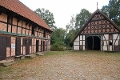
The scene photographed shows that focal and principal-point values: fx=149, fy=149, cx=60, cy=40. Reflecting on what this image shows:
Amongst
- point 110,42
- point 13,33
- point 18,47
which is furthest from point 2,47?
point 110,42

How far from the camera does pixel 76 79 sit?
6.43 m

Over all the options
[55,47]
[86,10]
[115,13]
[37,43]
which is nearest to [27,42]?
[37,43]

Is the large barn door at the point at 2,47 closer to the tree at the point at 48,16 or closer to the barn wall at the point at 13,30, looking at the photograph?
the barn wall at the point at 13,30

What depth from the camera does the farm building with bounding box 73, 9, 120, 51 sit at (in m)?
23.6

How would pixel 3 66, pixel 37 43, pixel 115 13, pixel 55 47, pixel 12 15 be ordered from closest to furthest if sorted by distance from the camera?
pixel 3 66 → pixel 12 15 → pixel 37 43 → pixel 55 47 → pixel 115 13

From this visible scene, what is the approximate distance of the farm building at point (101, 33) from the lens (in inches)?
930

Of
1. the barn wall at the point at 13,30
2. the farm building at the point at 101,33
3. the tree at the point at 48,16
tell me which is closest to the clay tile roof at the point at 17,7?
the barn wall at the point at 13,30

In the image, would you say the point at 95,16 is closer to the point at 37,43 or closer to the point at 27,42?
the point at 37,43

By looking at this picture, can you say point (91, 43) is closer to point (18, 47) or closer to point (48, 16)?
point (18, 47)

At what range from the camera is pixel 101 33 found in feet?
80.8

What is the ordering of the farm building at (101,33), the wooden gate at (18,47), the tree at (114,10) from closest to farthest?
the wooden gate at (18,47) < the farm building at (101,33) < the tree at (114,10)

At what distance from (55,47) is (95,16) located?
A: 11.5 meters

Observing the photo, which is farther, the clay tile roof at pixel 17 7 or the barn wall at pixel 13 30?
the clay tile roof at pixel 17 7

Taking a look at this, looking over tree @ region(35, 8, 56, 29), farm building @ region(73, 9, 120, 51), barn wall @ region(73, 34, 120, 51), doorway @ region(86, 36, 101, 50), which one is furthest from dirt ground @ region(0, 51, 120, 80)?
tree @ region(35, 8, 56, 29)
